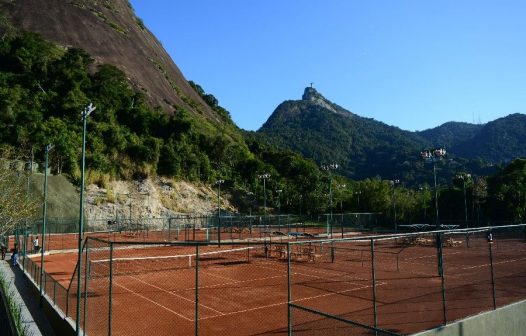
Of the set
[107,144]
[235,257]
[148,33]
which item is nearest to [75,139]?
[107,144]

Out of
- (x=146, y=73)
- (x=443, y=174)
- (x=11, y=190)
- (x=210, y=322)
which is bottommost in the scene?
(x=210, y=322)

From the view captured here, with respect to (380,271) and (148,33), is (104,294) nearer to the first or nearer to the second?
(380,271)

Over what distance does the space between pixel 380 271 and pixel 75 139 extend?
197 ft

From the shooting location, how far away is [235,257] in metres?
32.1

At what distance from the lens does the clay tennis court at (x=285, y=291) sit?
48.2 ft

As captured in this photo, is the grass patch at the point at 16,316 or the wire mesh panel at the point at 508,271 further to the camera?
the wire mesh panel at the point at 508,271

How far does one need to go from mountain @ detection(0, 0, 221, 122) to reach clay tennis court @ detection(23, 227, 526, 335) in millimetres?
78652

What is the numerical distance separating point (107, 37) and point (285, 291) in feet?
353

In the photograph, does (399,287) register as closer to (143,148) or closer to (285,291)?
(285,291)

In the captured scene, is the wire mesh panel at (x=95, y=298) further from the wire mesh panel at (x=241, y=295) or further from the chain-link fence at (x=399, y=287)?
the chain-link fence at (x=399, y=287)

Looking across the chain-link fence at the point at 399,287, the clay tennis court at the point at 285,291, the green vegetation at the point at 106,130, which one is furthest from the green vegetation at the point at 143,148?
the clay tennis court at the point at 285,291

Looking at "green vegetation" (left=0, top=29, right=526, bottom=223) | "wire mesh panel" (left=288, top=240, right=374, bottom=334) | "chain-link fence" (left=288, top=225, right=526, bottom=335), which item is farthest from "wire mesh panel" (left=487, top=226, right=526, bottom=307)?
"green vegetation" (left=0, top=29, right=526, bottom=223)

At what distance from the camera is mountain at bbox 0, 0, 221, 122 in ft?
340

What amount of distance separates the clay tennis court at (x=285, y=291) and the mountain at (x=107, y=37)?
78.7 meters
